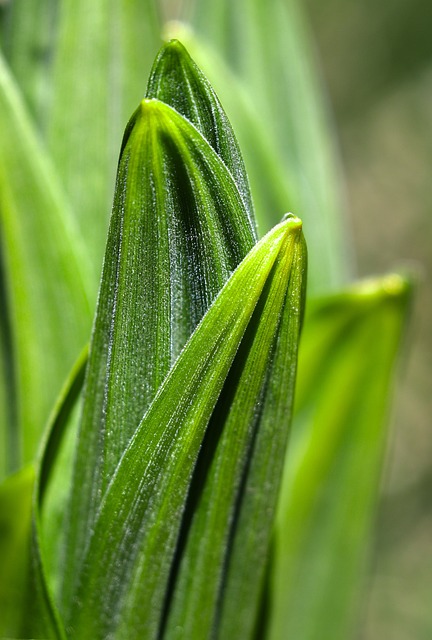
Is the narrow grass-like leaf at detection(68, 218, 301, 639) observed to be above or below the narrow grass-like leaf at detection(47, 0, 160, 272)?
below

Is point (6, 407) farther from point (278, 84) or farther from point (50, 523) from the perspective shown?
point (278, 84)

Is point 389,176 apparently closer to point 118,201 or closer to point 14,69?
point 14,69

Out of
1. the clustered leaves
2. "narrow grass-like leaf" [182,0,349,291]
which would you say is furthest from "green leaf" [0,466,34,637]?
"narrow grass-like leaf" [182,0,349,291]

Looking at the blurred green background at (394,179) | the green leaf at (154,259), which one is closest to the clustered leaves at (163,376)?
the green leaf at (154,259)

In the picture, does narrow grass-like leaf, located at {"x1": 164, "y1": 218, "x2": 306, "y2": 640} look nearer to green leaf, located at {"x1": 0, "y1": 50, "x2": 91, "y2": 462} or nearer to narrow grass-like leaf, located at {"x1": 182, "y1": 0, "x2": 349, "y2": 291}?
green leaf, located at {"x1": 0, "y1": 50, "x2": 91, "y2": 462}

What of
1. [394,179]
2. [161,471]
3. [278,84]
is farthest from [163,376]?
[394,179]

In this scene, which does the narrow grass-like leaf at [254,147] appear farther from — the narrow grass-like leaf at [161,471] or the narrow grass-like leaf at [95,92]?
the narrow grass-like leaf at [161,471]
